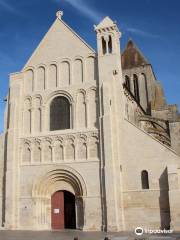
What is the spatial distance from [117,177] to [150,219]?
9.63 feet

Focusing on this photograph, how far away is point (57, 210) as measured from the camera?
19312 mm

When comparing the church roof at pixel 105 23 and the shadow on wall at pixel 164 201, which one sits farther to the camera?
the church roof at pixel 105 23

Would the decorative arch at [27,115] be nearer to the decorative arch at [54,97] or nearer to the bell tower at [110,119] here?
the decorative arch at [54,97]

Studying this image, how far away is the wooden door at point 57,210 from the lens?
19.0 m

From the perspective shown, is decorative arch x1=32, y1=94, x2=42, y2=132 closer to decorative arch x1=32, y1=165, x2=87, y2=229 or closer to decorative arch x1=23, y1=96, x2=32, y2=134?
decorative arch x1=23, y1=96, x2=32, y2=134

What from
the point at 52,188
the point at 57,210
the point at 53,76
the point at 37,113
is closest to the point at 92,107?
the point at 53,76

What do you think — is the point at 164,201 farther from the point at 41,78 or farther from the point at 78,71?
the point at 41,78

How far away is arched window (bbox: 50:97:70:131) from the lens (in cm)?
2020

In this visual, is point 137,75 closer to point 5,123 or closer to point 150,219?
point 5,123

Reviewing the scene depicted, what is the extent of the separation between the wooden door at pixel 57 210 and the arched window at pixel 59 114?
4361mm

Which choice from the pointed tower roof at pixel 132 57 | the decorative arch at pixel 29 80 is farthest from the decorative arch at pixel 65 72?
the pointed tower roof at pixel 132 57

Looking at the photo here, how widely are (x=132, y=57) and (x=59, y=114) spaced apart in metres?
24.1

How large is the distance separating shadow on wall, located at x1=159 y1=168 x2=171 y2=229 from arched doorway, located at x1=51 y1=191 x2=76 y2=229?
216 inches

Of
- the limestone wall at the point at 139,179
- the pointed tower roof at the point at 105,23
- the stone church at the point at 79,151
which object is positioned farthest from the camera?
the pointed tower roof at the point at 105,23
